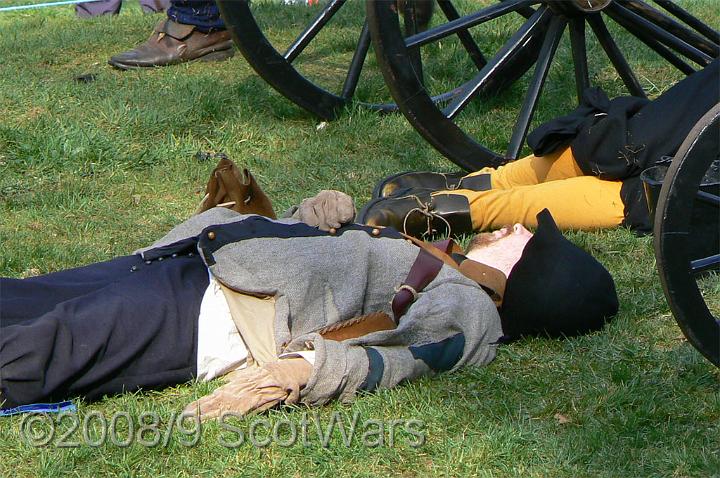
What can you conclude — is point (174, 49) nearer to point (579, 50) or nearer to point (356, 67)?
point (356, 67)

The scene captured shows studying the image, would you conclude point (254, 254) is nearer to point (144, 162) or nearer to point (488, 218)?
point (488, 218)

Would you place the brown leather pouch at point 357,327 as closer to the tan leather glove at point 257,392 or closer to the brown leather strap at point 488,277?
the tan leather glove at point 257,392

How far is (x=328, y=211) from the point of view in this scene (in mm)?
3076

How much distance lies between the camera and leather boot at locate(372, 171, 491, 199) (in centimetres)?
394

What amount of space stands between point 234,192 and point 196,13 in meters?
2.58

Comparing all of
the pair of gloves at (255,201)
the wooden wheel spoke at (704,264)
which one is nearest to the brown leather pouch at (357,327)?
the pair of gloves at (255,201)

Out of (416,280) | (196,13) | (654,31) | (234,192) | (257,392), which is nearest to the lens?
Answer: (257,392)

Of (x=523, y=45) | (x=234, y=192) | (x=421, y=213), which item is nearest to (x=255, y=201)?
(x=234, y=192)

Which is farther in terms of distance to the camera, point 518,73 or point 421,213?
point 518,73

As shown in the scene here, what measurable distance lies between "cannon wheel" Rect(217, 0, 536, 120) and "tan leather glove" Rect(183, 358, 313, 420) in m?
2.10

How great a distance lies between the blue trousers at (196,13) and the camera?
217 inches

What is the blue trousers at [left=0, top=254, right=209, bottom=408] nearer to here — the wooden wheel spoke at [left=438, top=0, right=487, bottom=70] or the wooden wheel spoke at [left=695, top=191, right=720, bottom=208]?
the wooden wheel spoke at [left=695, top=191, right=720, bottom=208]

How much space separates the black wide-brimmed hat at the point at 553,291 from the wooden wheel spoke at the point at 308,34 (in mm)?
2176

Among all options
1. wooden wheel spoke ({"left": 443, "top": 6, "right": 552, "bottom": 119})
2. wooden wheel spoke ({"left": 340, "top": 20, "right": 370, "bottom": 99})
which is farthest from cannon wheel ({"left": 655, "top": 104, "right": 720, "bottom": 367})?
wooden wheel spoke ({"left": 340, "top": 20, "right": 370, "bottom": 99})
